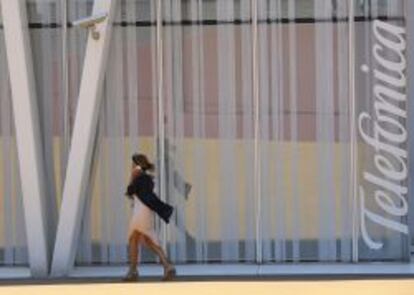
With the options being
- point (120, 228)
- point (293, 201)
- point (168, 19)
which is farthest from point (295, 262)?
point (168, 19)

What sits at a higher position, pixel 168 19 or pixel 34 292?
pixel 168 19

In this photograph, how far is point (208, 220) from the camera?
621 inches

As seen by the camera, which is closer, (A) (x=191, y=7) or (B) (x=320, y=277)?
(B) (x=320, y=277)

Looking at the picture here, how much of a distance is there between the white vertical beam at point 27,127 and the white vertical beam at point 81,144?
25 cm

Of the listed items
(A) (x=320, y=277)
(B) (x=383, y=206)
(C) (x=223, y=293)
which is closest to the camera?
(C) (x=223, y=293)

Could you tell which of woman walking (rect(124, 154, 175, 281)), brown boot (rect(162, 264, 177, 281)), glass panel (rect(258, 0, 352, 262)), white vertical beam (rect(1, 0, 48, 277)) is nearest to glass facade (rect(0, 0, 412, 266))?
glass panel (rect(258, 0, 352, 262))

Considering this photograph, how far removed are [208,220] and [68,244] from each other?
1966 mm

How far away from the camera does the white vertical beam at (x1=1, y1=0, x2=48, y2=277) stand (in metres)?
14.8

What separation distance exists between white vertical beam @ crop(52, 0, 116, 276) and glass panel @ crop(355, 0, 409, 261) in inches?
135

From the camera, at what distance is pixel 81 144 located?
49.0 ft

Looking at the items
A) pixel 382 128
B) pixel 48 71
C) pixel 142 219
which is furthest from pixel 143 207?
pixel 382 128

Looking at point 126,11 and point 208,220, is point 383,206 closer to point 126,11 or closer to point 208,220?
point 208,220

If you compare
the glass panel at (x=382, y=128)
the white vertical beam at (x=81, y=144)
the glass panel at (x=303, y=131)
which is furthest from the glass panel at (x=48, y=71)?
the glass panel at (x=382, y=128)

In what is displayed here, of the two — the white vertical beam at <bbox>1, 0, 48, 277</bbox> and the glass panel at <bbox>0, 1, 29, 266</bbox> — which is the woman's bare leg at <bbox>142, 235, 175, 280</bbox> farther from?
the glass panel at <bbox>0, 1, 29, 266</bbox>
